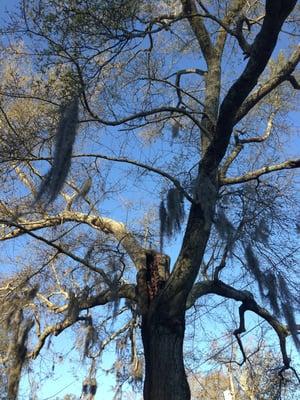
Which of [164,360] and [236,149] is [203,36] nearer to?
[236,149]

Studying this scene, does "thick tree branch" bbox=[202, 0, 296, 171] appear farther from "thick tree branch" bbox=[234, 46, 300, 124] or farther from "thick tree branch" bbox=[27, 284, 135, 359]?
"thick tree branch" bbox=[27, 284, 135, 359]

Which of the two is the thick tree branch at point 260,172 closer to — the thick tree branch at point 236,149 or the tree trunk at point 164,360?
the thick tree branch at point 236,149

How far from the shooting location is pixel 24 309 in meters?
6.46

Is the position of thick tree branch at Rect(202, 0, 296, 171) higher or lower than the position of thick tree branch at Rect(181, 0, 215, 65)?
lower

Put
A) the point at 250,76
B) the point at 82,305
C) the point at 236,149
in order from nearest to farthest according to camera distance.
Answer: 1. the point at 250,76
2. the point at 82,305
3. the point at 236,149

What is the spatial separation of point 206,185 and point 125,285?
1.50 meters

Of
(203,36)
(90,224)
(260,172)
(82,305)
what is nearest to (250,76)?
(260,172)

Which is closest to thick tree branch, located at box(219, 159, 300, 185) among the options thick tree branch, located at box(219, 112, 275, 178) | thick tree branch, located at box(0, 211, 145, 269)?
thick tree branch, located at box(219, 112, 275, 178)

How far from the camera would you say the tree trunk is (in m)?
4.43

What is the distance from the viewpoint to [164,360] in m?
4.55

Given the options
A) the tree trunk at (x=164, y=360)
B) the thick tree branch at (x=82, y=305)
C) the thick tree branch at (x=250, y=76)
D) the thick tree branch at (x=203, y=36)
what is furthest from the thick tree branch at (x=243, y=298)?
the thick tree branch at (x=203, y=36)

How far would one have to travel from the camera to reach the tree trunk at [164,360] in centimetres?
443

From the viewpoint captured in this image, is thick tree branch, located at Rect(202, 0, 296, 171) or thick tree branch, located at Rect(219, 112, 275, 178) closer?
thick tree branch, located at Rect(202, 0, 296, 171)

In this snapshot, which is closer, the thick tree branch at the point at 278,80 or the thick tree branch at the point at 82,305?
the thick tree branch at the point at 278,80
